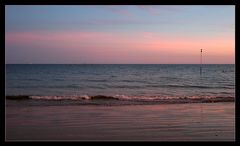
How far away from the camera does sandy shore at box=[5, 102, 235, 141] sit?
5805mm

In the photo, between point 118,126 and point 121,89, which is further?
point 121,89

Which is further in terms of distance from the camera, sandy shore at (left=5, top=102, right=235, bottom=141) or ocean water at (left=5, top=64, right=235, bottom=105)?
ocean water at (left=5, top=64, right=235, bottom=105)

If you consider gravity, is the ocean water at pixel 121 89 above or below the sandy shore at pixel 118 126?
above

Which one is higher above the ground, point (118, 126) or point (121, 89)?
point (121, 89)

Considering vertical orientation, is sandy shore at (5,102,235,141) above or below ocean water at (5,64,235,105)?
below

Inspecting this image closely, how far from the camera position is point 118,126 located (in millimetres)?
6836

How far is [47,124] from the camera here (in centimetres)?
733

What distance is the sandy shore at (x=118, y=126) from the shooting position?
5.81 meters

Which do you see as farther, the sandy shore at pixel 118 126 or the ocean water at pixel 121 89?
the ocean water at pixel 121 89
